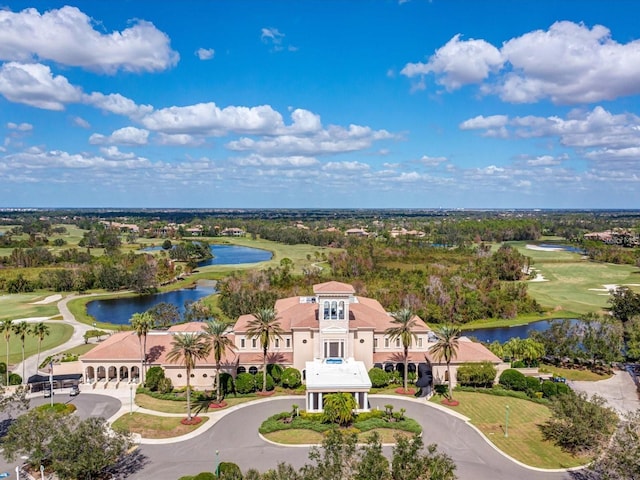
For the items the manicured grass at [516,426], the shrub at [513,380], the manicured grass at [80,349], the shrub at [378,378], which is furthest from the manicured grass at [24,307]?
the shrub at [513,380]

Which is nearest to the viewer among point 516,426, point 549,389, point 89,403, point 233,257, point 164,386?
point 516,426

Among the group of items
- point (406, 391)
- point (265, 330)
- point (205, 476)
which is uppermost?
point (265, 330)

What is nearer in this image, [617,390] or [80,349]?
[617,390]

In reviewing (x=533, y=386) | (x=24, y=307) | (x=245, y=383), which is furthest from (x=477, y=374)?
(x=24, y=307)

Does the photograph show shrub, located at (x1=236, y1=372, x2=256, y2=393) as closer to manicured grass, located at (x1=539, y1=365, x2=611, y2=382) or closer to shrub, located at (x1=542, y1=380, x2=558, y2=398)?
shrub, located at (x1=542, y1=380, x2=558, y2=398)

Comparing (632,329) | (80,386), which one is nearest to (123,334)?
(80,386)

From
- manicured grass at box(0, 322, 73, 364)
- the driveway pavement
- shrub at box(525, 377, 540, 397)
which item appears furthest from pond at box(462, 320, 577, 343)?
manicured grass at box(0, 322, 73, 364)

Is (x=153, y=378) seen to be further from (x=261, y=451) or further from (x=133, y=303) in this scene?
(x=133, y=303)
